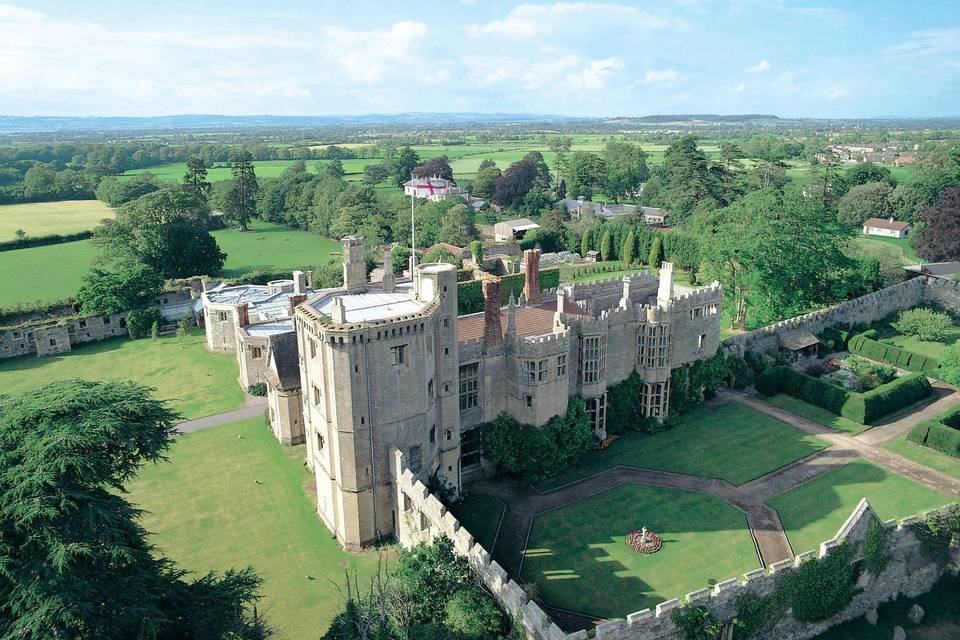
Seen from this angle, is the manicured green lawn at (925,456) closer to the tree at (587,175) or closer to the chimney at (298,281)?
the chimney at (298,281)

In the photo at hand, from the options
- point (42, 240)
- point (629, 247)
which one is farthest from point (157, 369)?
point (42, 240)

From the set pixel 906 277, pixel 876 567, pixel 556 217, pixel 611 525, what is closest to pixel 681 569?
pixel 611 525

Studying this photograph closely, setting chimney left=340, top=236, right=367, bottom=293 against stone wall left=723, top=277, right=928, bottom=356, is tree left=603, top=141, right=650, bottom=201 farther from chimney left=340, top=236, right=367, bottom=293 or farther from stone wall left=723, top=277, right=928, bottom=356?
chimney left=340, top=236, right=367, bottom=293

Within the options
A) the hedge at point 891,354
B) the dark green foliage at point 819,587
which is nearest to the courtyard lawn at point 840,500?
the dark green foliage at point 819,587

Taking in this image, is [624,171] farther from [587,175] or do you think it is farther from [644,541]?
[644,541]

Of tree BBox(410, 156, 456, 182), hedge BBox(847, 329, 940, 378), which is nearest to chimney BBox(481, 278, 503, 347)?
hedge BBox(847, 329, 940, 378)

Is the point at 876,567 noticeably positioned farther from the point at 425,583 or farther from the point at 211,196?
the point at 211,196
